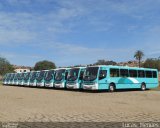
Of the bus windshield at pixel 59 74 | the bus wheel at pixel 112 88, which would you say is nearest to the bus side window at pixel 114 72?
the bus wheel at pixel 112 88

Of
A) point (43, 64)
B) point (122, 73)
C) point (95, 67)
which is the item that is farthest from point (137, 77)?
point (43, 64)

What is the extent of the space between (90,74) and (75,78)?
3.05m

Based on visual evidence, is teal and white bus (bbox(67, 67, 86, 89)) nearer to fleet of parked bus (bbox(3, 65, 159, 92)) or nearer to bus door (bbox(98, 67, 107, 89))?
fleet of parked bus (bbox(3, 65, 159, 92))

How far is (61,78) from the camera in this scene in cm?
3734

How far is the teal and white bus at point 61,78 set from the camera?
121 ft

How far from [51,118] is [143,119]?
297 centimetres

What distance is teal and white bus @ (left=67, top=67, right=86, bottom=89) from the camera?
33.6m

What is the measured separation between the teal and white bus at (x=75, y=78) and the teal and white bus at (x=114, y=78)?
1.61 m

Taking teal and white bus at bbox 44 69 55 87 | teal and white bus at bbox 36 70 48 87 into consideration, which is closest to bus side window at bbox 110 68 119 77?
teal and white bus at bbox 44 69 55 87

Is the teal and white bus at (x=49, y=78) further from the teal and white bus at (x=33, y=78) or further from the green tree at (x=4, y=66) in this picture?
the green tree at (x=4, y=66)

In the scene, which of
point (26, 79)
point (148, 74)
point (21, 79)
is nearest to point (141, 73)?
point (148, 74)

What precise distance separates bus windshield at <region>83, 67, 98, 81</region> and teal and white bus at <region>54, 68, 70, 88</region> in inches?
197

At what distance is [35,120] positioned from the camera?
1127cm

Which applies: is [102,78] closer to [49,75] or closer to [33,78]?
[49,75]
